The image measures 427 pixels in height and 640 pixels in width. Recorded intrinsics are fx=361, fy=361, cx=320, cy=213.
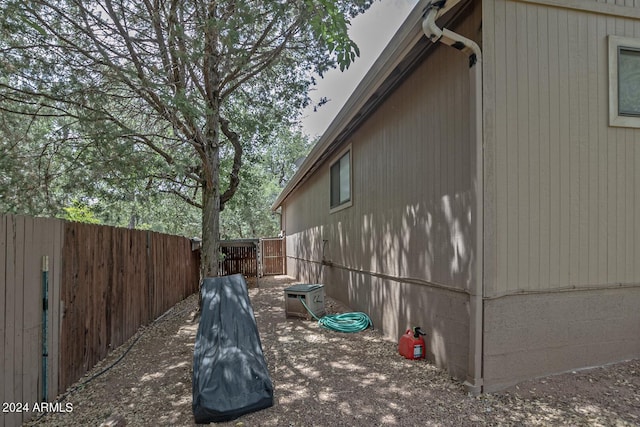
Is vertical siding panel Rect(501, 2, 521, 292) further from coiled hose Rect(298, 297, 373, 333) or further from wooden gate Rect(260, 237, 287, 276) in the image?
wooden gate Rect(260, 237, 287, 276)

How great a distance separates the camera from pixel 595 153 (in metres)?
3.32

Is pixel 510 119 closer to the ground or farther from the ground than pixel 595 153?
farther from the ground

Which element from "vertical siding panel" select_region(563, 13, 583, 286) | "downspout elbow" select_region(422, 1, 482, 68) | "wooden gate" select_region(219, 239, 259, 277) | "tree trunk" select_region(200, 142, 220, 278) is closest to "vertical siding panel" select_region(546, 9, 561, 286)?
"vertical siding panel" select_region(563, 13, 583, 286)

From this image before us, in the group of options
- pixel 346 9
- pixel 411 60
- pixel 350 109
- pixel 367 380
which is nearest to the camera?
pixel 367 380

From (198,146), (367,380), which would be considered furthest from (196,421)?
(198,146)

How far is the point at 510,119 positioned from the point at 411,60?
154 cm

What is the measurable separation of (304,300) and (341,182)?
2.68 metres

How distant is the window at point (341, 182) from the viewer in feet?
23.2

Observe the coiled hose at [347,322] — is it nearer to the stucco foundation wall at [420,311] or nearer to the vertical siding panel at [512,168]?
the stucco foundation wall at [420,311]

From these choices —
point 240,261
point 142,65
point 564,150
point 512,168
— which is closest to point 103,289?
point 142,65

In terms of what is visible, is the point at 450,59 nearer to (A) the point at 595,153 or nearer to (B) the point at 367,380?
(A) the point at 595,153

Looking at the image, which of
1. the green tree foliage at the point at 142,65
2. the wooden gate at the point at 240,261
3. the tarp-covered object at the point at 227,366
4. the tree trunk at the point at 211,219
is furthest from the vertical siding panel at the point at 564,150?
the wooden gate at the point at 240,261

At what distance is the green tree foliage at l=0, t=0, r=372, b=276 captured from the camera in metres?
4.97

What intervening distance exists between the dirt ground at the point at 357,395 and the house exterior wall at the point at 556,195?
0.26m
